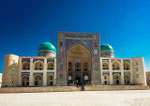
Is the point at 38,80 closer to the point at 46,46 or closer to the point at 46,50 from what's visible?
the point at 46,50

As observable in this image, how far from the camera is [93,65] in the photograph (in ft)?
97.3

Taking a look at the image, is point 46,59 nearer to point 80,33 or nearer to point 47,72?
point 47,72

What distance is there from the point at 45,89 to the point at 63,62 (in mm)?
9986

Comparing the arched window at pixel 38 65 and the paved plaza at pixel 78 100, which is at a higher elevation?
the arched window at pixel 38 65

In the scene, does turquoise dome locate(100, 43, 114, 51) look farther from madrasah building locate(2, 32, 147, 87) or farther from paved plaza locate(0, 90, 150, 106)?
paved plaza locate(0, 90, 150, 106)

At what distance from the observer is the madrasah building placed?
27.4 m

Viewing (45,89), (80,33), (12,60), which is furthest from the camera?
(80,33)

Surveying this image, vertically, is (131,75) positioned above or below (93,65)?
below

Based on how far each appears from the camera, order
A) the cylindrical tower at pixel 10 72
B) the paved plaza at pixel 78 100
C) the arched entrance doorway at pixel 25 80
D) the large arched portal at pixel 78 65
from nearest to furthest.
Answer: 1. the paved plaza at pixel 78 100
2. the cylindrical tower at pixel 10 72
3. the arched entrance doorway at pixel 25 80
4. the large arched portal at pixel 78 65

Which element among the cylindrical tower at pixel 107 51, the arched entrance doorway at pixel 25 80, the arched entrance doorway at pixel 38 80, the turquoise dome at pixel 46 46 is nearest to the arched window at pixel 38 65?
the arched entrance doorway at pixel 38 80

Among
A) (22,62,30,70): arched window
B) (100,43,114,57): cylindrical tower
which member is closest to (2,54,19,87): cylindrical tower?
(22,62,30,70): arched window

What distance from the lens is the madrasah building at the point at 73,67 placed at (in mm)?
27439

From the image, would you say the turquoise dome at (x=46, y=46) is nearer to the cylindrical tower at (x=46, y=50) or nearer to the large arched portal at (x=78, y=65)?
the cylindrical tower at (x=46, y=50)

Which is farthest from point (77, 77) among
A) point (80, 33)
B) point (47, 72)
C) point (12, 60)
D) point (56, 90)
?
point (12, 60)
